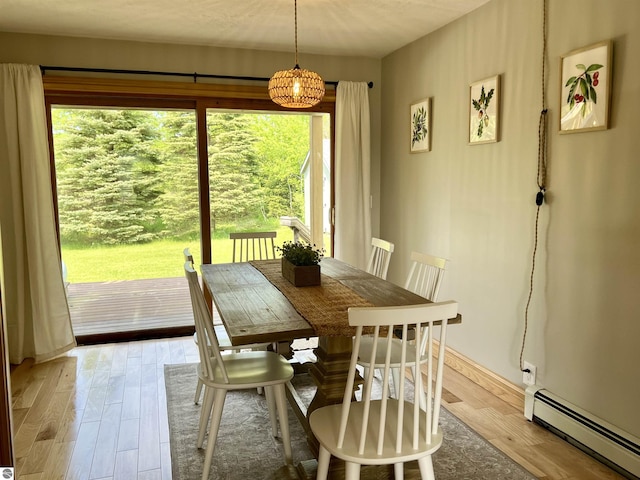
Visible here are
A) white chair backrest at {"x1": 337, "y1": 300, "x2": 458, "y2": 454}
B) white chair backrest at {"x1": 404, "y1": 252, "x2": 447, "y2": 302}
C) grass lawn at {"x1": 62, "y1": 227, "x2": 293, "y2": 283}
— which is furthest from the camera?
grass lawn at {"x1": 62, "y1": 227, "x2": 293, "y2": 283}

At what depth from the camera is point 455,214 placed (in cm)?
364

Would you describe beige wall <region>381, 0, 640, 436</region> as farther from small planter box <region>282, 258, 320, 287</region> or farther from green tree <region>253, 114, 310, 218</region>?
small planter box <region>282, 258, 320, 287</region>

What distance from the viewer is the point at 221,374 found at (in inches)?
90.0

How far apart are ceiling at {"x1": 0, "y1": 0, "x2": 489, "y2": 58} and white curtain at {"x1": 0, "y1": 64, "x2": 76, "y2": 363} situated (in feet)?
1.63

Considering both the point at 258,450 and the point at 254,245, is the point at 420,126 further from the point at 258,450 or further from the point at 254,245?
the point at 258,450

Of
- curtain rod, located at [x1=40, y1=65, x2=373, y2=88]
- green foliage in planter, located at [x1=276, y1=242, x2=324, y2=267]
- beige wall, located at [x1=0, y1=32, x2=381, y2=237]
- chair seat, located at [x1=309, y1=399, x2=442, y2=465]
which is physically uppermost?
beige wall, located at [x1=0, y1=32, x2=381, y2=237]

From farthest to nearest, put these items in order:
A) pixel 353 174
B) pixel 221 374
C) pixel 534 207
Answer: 1. pixel 353 174
2. pixel 534 207
3. pixel 221 374

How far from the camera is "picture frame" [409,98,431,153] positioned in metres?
3.90

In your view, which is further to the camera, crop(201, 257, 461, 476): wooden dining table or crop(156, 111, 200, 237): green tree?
crop(156, 111, 200, 237): green tree

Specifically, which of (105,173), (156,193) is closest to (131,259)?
(156,193)

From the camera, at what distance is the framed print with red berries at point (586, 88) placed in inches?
92.0

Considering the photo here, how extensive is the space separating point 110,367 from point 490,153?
304cm

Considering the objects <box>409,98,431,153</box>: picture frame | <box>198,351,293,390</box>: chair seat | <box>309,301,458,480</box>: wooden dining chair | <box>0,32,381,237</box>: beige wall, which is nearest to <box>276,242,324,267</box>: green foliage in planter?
<box>198,351,293,390</box>: chair seat

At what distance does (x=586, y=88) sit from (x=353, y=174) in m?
2.31
